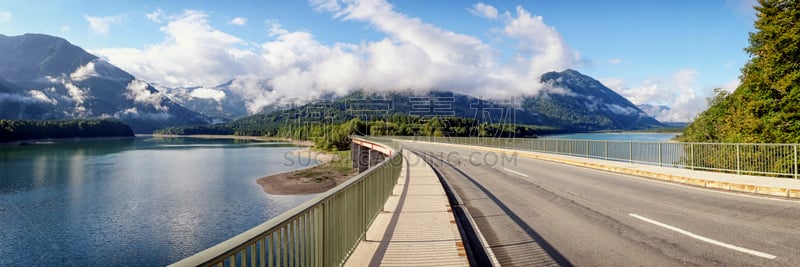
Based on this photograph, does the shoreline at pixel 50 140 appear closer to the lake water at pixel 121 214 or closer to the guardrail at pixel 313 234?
the lake water at pixel 121 214

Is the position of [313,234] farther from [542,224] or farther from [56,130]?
[56,130]

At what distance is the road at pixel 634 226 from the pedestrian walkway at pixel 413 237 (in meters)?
0.77

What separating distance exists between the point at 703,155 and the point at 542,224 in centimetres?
1325

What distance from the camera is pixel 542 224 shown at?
7988 millimetres

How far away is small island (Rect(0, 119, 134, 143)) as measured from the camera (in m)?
119

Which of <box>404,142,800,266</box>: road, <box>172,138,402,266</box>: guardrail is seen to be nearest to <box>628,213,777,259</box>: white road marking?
<box>404,142,800,266</box>: road

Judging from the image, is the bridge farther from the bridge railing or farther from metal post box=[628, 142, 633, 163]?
metal post box=[628, 142, 633, 163]

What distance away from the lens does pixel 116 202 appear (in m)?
33.0

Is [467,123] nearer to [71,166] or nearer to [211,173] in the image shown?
[211,173]

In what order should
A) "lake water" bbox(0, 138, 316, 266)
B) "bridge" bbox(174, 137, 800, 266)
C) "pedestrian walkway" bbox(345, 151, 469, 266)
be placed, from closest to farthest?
"bridge" bbox(174, 137, 800, 266), "pedestrian walkway" bbox(345, 151, 469, 266), "lake water" bbox(0, 138, 316, 266)

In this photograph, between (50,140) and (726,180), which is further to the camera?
(50,140)

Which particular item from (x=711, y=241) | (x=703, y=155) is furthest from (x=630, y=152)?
(x=711, y=241)

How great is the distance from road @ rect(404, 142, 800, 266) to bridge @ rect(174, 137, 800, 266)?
24 millimetres

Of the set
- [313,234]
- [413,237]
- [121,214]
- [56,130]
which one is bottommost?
[121,214]
